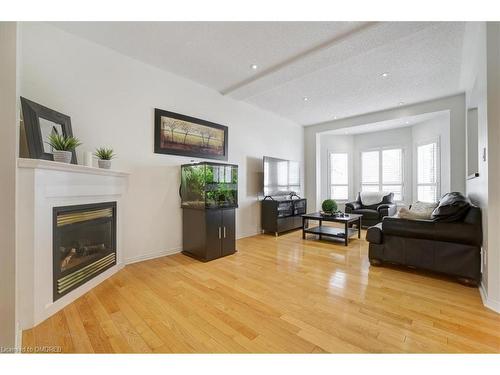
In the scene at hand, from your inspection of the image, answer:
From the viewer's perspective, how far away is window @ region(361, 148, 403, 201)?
6281mm

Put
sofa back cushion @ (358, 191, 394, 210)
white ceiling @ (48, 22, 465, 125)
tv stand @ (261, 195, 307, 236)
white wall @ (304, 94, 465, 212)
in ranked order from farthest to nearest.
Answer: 1. sofa back cushion @ (358, 191, 394, 210)
2. tv stand @ (261, 195, 307, 236)
3. white wall @ (304, 94, 465, 212)
4. white ceiling @ (48, 22, 465, 125)

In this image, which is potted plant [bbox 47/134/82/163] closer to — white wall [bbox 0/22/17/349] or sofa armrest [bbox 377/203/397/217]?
white wall [bbox 0/22/17/349]

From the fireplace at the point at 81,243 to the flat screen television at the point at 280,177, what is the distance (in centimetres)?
298

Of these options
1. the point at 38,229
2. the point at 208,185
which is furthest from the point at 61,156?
the point at 208,185

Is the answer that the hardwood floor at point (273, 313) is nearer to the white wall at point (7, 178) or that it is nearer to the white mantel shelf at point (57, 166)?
the white wall at point (7, 178)

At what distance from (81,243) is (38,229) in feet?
1.87

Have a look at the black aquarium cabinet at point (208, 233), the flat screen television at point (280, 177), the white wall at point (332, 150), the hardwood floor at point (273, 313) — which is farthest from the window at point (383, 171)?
the black aquarium cabinet at point (208, 233)

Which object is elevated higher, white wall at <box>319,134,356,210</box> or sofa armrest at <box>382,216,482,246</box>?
white wall at <box>319,134,356,210</box>

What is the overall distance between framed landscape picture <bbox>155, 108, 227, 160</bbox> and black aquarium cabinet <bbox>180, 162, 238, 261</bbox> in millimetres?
372

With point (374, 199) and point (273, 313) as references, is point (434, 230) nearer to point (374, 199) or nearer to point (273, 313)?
point (273, 313)

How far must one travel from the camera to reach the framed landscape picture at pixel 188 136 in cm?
329

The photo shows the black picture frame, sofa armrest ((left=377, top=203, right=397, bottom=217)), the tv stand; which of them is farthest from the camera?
sofa armrest ((left=377, top=203, right=397, bottom=217))

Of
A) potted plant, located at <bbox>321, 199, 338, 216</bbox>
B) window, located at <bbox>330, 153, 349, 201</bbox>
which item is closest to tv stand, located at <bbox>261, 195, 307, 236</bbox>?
potted plant, located at <bbox>321, 199, 338, 216</bbox>

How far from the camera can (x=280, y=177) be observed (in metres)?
5.11
